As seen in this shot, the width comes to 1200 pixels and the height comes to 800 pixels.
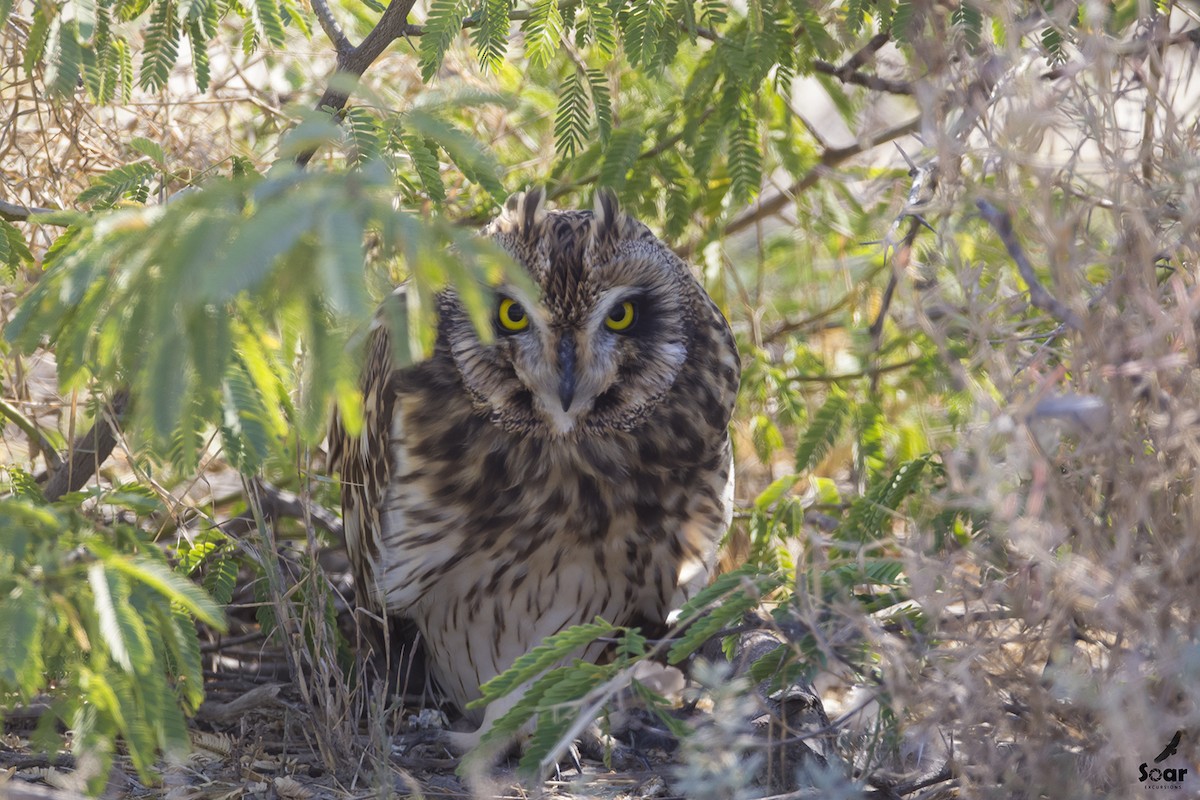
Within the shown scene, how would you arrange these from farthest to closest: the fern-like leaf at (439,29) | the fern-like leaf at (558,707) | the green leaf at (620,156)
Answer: the green leaf at (620,156) → the fern-like leaf at (439,29) → the fern-like leaf at (558,707)

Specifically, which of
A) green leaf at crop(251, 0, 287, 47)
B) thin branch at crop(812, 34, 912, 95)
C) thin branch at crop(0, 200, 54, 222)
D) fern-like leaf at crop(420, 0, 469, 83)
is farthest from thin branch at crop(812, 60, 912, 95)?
thin branch at crop(0, 200, 54, 222)

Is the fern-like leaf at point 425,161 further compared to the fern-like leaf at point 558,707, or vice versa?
the fern-like leaf at point 425,161

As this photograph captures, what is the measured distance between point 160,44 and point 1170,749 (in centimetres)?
264

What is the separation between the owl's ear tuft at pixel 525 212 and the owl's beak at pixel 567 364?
0.29m

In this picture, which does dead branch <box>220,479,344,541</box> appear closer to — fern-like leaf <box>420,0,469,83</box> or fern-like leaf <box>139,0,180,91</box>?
fern-like leaf <box>139,0,180,91</box>

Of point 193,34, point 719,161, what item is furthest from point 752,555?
point 193,34

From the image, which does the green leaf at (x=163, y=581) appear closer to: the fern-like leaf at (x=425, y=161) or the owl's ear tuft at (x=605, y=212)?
the fern-like leaf at (x=425, y=161)

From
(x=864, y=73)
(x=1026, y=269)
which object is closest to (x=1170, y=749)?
(x=1026, y=269)

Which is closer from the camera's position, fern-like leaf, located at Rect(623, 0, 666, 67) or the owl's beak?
the owl's beak

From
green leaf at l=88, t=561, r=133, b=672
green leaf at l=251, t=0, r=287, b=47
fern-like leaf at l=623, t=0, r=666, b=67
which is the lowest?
green leaf at l=88, t=561, r=133, b=672

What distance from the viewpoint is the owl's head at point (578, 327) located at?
9.12 feet

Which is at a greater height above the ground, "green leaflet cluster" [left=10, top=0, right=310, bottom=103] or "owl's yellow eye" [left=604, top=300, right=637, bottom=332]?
"green leaflet cluster" [left=10, top=0, right=310, bottom=103]

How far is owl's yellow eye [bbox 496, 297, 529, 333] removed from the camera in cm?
280

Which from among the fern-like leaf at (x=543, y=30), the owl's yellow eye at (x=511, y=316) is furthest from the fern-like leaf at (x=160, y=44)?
the owl's yellow eye at (x=511, y=316)
